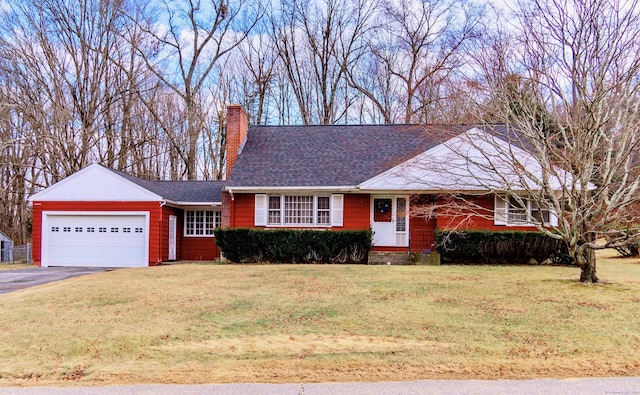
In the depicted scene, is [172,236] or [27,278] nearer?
[27,278]

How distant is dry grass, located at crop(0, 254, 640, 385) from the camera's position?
602 centimetres

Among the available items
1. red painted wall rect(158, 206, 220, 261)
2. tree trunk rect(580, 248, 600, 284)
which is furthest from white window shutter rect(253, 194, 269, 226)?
tree trunk rect(580, 248, 600, 284)

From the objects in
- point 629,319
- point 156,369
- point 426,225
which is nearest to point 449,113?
point 426,225

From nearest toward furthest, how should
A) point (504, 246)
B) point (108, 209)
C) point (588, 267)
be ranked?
point (588, 267) < point (504, 246) < point (108, 209)

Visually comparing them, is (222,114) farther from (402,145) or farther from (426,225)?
(426,225)

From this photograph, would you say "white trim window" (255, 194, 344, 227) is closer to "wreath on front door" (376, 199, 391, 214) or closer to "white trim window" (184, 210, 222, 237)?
"wreath on front door" (376, 199, 391, 214)

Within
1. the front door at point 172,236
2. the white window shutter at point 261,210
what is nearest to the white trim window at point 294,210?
the white window shutter at point 261,210

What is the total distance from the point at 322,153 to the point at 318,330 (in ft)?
45.7

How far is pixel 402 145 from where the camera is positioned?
21.2m

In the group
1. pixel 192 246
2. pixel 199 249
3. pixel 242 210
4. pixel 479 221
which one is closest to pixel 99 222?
pixel 192 246

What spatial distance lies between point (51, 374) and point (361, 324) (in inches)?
171

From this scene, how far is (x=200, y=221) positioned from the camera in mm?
22562

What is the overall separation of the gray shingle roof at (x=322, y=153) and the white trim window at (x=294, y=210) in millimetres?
666

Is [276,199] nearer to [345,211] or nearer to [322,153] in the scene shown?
[345,211]
